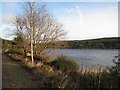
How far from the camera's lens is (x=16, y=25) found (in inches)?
1457

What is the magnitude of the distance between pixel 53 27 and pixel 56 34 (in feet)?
3.83

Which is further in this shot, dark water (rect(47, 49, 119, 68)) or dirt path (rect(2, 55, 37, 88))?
dark water (rect(47, 49, 119, 68))

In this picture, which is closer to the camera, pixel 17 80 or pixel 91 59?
pixel 17 80

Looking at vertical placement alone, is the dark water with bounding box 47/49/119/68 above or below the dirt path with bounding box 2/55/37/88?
below

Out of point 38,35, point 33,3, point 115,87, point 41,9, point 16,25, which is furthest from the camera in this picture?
point 16,25

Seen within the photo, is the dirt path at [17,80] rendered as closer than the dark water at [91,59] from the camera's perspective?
Yes

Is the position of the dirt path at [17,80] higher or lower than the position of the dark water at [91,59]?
higher

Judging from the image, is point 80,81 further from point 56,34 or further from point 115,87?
point 56,34

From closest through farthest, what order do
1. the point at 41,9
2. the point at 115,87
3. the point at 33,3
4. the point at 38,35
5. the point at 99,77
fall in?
the point at 115,87, the point at 99,77, the point at 33,3, the point at 41,9, the point at 38,35

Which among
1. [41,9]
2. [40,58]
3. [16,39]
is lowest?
[40,58]

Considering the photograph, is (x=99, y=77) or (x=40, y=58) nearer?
(x=99, y=77)

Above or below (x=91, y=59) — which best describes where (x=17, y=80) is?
above

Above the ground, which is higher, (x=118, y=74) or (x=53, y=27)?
(x=53, y=27)

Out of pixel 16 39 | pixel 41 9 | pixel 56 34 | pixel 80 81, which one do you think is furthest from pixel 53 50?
pixel 80 81
